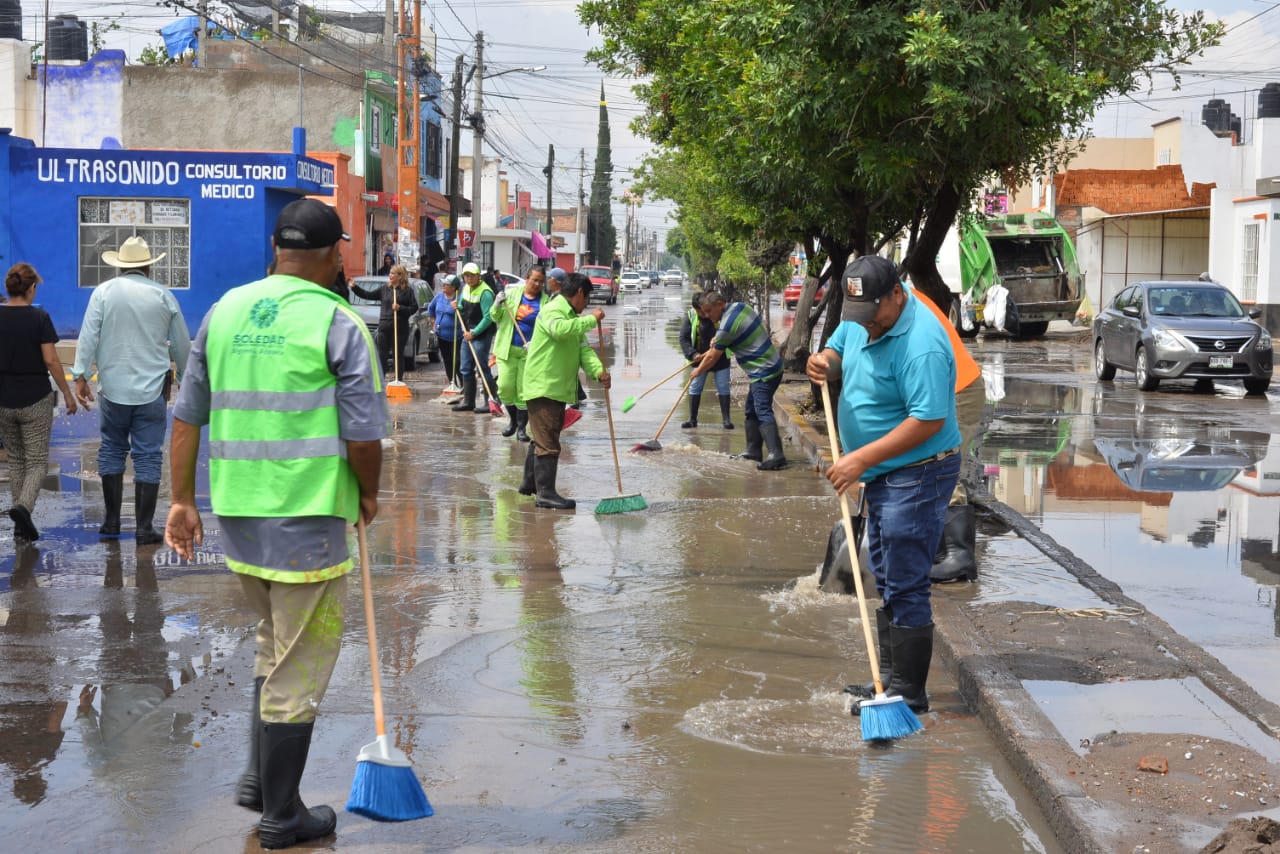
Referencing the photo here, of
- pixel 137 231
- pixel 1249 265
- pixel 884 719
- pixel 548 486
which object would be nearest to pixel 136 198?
pixel 137 231

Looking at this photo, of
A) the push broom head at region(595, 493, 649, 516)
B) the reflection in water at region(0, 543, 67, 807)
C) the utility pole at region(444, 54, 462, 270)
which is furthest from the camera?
the utility pole at region(444, 54, 462, 270)

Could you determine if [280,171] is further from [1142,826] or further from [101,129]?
[1142,826]

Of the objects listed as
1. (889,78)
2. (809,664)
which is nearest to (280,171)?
(889,78)

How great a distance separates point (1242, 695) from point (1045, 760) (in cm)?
136

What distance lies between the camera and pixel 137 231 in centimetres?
2861

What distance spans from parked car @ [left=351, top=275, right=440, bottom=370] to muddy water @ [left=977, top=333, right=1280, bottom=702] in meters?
9.60

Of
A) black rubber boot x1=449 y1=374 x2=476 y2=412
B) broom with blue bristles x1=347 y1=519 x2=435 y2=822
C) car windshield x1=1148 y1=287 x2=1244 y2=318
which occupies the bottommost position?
broom with blue bristles x1=347 y1=519 x2=435 y2=822

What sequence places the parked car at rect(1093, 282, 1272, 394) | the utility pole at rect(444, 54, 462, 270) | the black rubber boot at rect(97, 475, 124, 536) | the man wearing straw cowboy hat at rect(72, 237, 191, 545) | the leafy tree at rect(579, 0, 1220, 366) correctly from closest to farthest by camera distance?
the man wearing straw cowboy hat at rect(72, 237, 191, 545)
the black rubber boot at rect(97, 475, 124, 536)
the leafy tree at rect(579, 0, 1220, 366)
the parked car at rect(1093, 282, 1272, 394)
the utility pole at rect(444, 54, 462, 270)

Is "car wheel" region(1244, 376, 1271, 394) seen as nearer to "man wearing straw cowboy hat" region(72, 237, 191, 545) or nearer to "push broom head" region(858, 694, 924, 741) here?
"man wearing straw cowboy hat" region(72, 237, 191, 545)

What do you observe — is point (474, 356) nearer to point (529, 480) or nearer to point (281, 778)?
point (529, 480)

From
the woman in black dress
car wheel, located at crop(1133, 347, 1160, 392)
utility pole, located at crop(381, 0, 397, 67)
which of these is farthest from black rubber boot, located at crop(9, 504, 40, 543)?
utility pole, located at crop(381, 0, 397, 67)

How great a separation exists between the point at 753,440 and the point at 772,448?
62 centimetres

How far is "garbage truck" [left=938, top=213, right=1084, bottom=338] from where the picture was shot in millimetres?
35250

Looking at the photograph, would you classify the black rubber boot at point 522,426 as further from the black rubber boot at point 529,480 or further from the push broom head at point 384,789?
the push broom head at point 384,789
